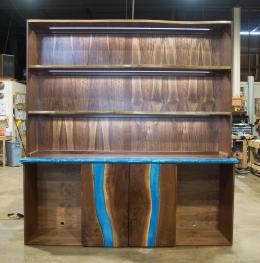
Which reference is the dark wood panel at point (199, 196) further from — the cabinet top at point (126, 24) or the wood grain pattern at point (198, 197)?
the cabinet top at point (126, 24)

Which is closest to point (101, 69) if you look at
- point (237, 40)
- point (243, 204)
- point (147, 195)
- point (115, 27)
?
point (115, 27)

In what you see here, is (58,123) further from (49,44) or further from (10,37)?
(10,37)

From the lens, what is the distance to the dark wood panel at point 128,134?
3268mm

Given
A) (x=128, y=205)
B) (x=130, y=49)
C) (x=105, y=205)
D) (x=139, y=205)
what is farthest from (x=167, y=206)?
(x=130, y=49)

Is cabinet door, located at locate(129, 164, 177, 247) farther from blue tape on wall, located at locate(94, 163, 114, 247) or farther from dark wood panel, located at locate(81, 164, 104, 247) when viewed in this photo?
dark wood panel, located at locate(81, 164, 104, 247)

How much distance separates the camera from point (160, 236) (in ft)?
9.58

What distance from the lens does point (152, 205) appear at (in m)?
2.89

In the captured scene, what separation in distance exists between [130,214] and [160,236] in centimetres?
36

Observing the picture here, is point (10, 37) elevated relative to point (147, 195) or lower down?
elevated

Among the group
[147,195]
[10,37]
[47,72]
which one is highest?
[10,37]

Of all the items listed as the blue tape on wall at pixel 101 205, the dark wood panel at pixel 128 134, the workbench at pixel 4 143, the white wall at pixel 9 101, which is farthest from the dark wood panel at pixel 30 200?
the white wall at pixel 9 101

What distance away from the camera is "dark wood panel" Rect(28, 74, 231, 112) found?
3271mm

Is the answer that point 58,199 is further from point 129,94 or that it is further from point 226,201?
point 226,201

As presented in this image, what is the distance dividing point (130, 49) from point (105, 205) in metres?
1.63
